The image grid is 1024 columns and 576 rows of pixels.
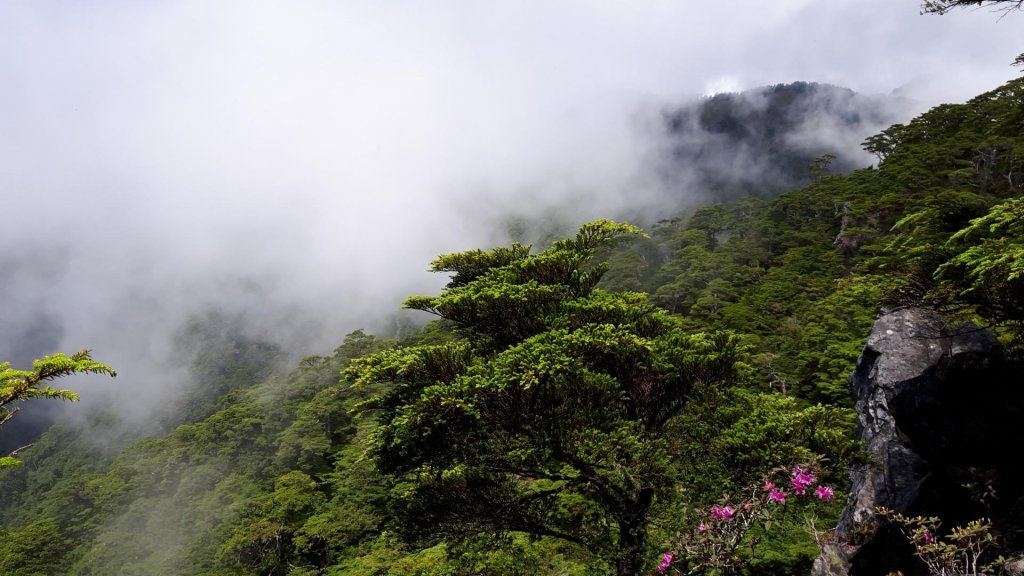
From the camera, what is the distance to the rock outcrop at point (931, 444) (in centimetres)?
767

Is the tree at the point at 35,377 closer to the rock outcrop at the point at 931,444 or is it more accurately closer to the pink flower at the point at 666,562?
the pink flower at the point at 666,562

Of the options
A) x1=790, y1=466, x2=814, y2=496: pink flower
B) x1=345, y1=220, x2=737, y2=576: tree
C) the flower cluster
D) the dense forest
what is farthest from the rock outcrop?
x1=345, y1=220, x2=737, y2=576: tree

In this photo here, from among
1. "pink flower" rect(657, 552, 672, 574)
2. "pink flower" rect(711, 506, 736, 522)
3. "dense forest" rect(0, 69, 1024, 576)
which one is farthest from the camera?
"dense forest" rect(0, 69, 1024, 576)

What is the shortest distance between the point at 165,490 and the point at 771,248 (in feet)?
176

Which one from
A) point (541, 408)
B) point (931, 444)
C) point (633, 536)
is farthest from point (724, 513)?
point (931, 444)

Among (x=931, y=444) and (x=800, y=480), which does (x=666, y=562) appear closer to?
(x=800, y=480)

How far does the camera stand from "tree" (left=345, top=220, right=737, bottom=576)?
23.8 feet

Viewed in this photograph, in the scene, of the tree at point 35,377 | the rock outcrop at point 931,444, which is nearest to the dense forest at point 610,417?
the rock outcrop at point 931,444

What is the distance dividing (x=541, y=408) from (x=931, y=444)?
7072mm

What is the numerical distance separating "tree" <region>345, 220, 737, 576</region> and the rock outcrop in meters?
3.37

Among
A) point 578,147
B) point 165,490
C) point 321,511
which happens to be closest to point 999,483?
point 321,511

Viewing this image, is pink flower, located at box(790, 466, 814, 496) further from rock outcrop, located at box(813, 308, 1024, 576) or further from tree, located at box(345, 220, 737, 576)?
rock outcrop, located at box(813, 308, 1024, 576)

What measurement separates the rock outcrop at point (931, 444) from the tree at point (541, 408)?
133 inches

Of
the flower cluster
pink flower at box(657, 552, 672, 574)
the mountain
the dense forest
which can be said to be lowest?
pink flower at box(657, 552, 672, 574)
